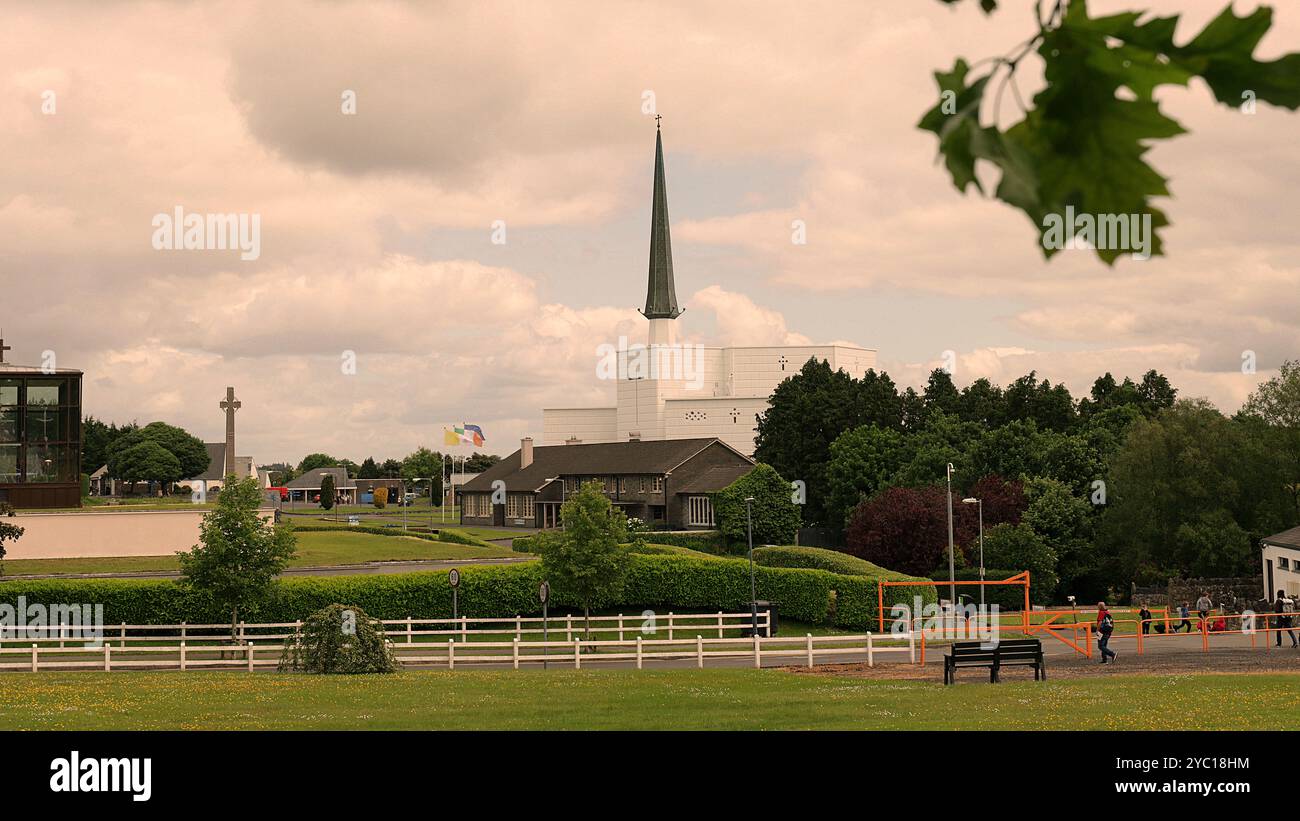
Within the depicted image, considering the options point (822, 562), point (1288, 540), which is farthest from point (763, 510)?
point (1288, 540)

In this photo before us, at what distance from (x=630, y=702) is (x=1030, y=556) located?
49721 mm

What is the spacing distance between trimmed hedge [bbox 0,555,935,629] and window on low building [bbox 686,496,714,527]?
40802mm

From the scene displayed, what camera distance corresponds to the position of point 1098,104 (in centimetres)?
147

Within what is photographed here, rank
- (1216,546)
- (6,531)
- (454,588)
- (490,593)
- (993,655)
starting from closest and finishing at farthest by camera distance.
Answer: (993,655)
(454,588)
(6,531)
(490,593)
(1216,546)

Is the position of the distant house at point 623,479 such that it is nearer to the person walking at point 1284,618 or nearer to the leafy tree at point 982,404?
the leafy tree at point 982,404

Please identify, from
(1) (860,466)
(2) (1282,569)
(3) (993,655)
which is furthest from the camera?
(1) (860,466)

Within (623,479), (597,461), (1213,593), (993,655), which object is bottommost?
(1213,593)

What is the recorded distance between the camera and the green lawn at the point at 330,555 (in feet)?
177

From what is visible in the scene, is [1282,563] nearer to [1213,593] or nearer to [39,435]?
[1213,593]

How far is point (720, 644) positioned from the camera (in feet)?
128

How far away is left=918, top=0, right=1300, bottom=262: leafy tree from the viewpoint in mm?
1361

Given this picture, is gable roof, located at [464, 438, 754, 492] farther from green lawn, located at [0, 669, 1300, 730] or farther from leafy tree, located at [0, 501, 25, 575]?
green lawn, located at [0, 669, 1300, 730]

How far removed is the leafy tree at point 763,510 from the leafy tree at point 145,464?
Answer: 3834 inches
